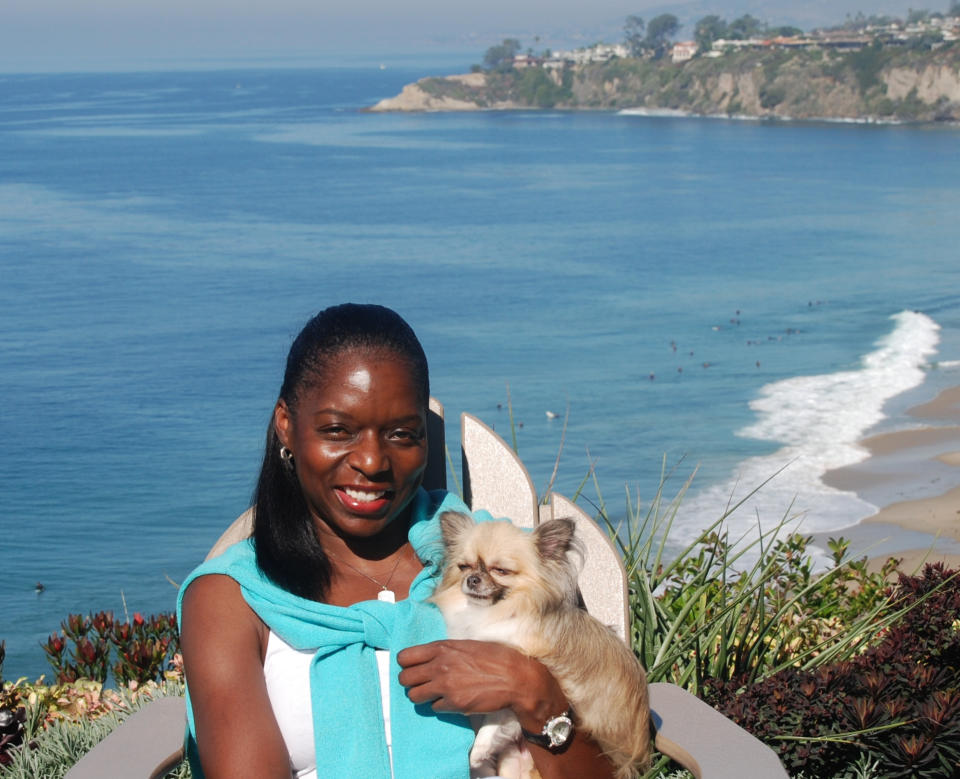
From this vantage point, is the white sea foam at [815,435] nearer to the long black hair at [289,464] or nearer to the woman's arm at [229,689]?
the long black hair at [289,464]

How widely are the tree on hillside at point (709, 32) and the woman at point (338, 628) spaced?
141 m

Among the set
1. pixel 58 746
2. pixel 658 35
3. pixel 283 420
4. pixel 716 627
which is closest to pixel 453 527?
pixel 283 420

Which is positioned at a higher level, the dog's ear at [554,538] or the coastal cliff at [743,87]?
the dog's ear at [554,538]

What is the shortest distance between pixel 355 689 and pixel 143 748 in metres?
0.60

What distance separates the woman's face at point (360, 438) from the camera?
241cm

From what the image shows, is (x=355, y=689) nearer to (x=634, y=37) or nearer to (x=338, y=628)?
(x=338, y=628)

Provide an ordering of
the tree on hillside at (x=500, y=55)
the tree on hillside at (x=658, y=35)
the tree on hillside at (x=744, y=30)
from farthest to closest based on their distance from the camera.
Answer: the tree on hillside at (x=500, y=55)
the tree on hillside at (x=744, y=30)
the tree on hillside at (x=658, y=35)

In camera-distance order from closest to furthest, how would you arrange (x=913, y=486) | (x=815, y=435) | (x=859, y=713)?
1. (x=859, y=713)
2. (x=913, y=486)
3. (x=815, y=435)

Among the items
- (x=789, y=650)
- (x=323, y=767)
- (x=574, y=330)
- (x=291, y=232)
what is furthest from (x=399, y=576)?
(x=291, y=232)

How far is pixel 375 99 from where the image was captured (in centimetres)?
14288

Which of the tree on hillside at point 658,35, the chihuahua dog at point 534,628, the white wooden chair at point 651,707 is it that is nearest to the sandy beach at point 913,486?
the white wooden chair at point 651,707

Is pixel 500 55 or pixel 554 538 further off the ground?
pixel 554 538

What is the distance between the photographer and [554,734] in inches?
92.5

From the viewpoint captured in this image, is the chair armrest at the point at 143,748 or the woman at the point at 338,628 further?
the chair armrest at the point at 143,748
